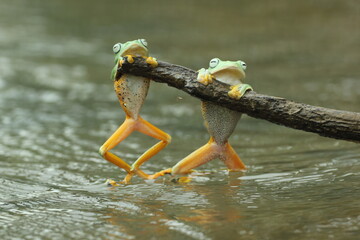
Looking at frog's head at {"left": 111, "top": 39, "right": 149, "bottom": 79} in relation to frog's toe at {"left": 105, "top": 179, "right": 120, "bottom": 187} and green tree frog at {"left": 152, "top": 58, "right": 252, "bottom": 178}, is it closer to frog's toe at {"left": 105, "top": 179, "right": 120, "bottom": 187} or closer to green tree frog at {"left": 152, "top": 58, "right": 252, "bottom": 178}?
green tree frog at {"left": 152, "top": 58, "right": 252, "bottom": 178}

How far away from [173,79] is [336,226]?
1.40 m

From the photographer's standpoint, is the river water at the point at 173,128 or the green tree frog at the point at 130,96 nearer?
the river water at the point at 173,128

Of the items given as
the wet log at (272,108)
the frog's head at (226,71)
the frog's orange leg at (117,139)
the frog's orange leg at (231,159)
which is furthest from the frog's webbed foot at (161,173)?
the frog's head at (226,71)

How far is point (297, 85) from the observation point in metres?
A: 8.45

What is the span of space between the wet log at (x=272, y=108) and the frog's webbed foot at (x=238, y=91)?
3 centimetres

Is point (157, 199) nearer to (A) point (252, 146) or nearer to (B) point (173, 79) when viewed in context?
(B) point (173, 79)

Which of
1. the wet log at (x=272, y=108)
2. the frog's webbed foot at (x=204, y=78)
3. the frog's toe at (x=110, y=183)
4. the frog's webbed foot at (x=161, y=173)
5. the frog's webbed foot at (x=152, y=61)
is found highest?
the frog's webbed foot at (x=152, y=61)

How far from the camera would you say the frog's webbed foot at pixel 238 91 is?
3930 mm

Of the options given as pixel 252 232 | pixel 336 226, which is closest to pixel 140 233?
pixel 252 232

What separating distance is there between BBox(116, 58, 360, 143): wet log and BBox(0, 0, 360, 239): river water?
14.2 inches

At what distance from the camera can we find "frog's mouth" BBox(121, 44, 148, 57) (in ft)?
14.1

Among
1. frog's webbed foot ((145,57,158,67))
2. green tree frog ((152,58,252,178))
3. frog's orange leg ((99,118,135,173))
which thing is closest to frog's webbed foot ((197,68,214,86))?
green tree frog ((152,58,252,178))

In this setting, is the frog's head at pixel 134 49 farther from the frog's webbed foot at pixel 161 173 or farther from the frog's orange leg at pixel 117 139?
the frog's webbed foot at pixel 161 173

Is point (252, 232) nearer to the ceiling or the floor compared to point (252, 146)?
nearer to the floor
